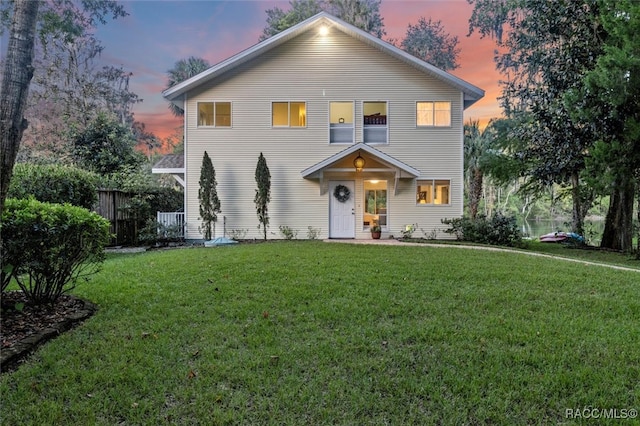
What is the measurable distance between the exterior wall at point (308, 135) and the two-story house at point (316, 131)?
0.04 m

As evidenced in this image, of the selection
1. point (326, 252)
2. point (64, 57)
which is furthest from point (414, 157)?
point (64, 57)

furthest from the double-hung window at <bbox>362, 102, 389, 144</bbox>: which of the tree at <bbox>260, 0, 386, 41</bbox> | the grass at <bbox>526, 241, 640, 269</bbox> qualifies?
the tree at <bbox>260, 0, 386, 41</bbox>

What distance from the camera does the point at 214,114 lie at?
12961 millimetres

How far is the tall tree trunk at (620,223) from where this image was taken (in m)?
12.2

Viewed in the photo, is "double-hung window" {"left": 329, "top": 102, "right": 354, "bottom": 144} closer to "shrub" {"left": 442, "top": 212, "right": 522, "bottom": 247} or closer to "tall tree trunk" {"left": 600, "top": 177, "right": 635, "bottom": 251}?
"shrub" {"left": 442, "top": 212, "right": 522, "bottom": 247}

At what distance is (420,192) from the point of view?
42.8 ft

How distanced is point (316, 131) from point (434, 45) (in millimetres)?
20930

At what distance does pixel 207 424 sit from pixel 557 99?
14996mm

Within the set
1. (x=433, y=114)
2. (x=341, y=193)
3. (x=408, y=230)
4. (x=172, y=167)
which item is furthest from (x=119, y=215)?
(x=433, y=114)

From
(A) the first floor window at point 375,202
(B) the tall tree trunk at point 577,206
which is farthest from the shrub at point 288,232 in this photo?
(B) the tall tree trunk at point 577,206

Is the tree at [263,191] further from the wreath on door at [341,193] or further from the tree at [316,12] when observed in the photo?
the tree at [316,12]

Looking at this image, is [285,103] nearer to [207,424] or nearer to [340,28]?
[340,28]

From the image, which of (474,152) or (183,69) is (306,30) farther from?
(183,69)

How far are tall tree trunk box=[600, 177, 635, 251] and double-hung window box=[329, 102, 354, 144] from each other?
30.1ft
